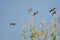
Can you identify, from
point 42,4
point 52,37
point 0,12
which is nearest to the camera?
point 52,37

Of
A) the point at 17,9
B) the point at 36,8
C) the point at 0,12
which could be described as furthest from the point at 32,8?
the point at 0,12

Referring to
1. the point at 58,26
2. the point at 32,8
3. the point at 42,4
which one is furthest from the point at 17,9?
the point at 58,26

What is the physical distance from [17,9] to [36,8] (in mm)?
292

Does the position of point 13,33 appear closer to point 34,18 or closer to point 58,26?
point 34,18

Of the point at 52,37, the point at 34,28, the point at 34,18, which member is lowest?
the point at 52,37

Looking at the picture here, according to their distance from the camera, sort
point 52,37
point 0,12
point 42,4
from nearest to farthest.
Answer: point 52,37, point 42,4, point 0,12

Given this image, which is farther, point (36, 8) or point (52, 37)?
point (36, 8)

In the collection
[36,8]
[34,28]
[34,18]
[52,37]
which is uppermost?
[36,8]

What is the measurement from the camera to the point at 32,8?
206 cm

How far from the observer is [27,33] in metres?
2.00

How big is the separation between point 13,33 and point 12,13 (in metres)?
0.30

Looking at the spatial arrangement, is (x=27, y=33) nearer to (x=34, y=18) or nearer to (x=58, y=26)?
(x=34, y=18)

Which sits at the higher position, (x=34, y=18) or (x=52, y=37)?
(x=34, y=18)

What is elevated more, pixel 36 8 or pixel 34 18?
pixel 36 8
